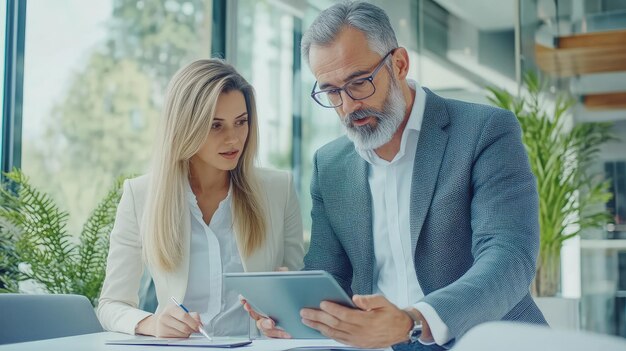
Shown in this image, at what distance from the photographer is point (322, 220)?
2.57m

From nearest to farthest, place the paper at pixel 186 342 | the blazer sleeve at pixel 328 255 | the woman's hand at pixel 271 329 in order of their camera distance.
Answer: the paper at pixel 186 342, the woman's hand at pixel 271 329, the blazer sleeve at pixel 328 255

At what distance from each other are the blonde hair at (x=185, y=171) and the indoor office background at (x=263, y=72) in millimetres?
2047

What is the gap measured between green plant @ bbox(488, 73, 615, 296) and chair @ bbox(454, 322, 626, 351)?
17.3 feet

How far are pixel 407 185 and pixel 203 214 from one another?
74 centimetres

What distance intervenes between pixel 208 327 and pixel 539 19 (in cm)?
547

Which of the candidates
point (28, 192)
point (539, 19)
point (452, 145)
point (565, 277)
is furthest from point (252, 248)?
point (539, 19)

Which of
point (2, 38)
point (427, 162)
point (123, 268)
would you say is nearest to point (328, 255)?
point (427, 162)

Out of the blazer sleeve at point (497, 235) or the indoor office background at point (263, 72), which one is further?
the indoor office background at point (263, 72)

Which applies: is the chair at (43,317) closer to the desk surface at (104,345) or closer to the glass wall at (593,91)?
the desk surface at (104,345)

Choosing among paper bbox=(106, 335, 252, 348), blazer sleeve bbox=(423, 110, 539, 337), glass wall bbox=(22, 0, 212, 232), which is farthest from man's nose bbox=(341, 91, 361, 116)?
glass wall bbox=(22, 0, 212, 232)

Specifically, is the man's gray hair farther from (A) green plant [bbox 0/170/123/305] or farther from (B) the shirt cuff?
(A) green plant [bbox 0/170/123/305]

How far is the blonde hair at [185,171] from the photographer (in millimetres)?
2592

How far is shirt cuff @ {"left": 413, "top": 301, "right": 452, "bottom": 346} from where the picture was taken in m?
1.85

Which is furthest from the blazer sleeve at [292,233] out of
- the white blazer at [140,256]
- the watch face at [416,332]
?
the watch face at [416,332]
